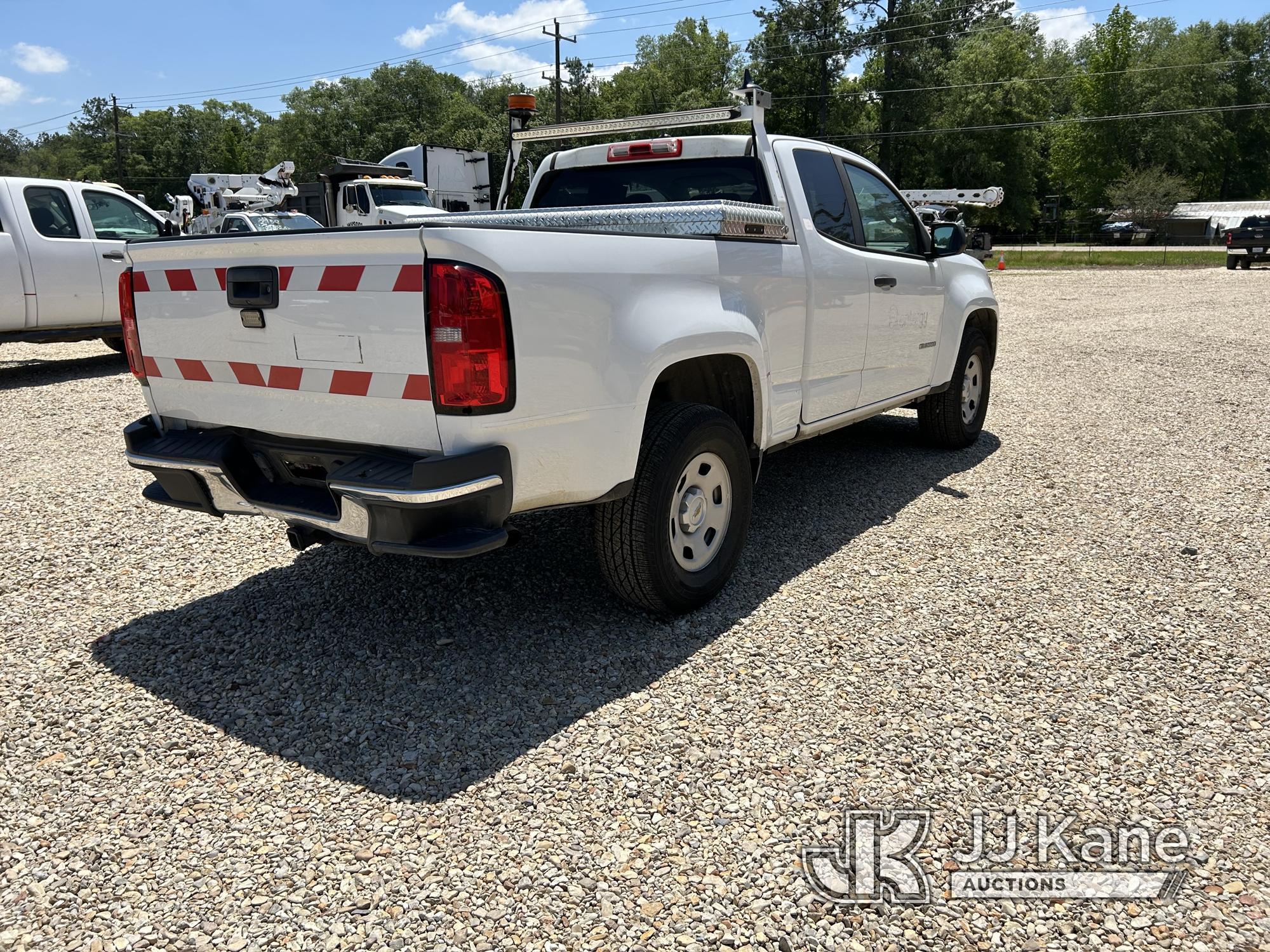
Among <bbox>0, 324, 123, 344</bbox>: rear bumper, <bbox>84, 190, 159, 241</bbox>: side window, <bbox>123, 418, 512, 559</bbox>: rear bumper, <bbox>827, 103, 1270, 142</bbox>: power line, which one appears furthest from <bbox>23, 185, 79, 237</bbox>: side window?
<bbox>827, 103, 1270, 142</bbox>: power line

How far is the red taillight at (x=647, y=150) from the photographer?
486 centimetres

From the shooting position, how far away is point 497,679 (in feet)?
11.4

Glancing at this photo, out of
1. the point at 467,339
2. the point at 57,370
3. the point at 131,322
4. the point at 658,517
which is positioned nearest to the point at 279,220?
the point at 57,370

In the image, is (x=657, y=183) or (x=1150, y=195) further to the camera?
(x=1150, y=195)

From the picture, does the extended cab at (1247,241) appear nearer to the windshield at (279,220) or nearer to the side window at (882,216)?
the windshield at (279,220)

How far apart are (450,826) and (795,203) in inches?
130

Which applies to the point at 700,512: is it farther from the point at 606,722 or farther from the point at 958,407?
the point at 958,407

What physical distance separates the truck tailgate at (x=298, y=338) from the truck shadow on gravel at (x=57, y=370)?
7.78m

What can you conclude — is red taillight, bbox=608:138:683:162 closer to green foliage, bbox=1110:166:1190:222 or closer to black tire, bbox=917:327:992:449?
black tire, bbox=917:327:992:449

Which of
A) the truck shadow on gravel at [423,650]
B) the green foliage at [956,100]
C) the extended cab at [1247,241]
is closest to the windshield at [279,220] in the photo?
the truck shadow on gravel at [423,650]

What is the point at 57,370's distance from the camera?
1109 centimetres

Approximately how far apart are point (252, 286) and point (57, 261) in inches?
334

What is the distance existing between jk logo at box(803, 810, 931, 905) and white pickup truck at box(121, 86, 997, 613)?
4.30 ft

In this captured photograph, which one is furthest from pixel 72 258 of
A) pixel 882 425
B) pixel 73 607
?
pixel 882 425
